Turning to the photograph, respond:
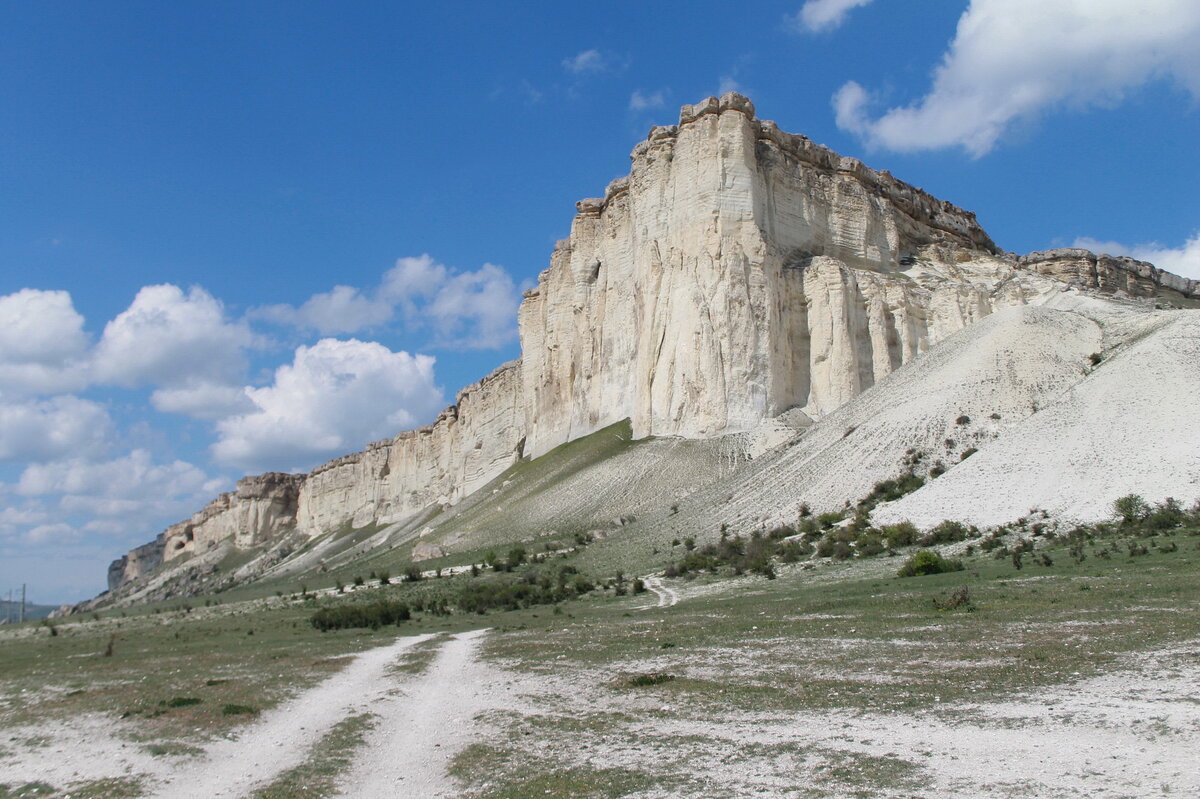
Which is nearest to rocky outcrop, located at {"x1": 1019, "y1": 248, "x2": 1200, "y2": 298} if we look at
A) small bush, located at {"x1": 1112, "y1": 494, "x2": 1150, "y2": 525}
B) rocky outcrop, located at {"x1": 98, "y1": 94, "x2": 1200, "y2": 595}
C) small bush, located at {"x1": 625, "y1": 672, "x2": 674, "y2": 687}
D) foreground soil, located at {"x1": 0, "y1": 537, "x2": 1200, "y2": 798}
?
rocky outcrop, located at {"x1": 98, "y1": 94, "x2": 1200, "y2": 595}

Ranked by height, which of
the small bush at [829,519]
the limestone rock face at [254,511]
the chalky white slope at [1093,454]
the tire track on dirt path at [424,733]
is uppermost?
the limestone rock face at [254,511]

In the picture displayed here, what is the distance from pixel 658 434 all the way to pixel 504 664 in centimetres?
4005

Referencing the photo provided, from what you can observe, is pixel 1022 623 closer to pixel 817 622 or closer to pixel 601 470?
pixel 817 622

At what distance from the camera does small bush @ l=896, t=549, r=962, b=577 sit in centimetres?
2328

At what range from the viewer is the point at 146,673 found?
17531mm

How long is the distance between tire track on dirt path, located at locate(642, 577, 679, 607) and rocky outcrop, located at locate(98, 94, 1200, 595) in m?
22.9

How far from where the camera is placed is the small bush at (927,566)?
2328cm

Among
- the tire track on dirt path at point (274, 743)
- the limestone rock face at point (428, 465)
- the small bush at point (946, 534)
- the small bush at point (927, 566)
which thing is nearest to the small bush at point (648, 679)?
the tire track on dirt path at point (274, 743)

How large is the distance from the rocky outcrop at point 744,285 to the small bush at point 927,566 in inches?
1113

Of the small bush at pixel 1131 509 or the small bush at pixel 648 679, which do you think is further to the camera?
the small bush at pixel 1131 509

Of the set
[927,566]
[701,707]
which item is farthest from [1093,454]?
[701,707]

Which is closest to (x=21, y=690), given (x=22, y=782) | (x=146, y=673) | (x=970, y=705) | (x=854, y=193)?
(x=146, y=673)

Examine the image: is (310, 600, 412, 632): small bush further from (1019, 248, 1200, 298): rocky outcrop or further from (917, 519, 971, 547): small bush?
(1019, 248, 1200, 298): rocky outcrop

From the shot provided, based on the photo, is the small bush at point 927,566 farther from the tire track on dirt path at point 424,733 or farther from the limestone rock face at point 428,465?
the limestone rock face at point 428,465
